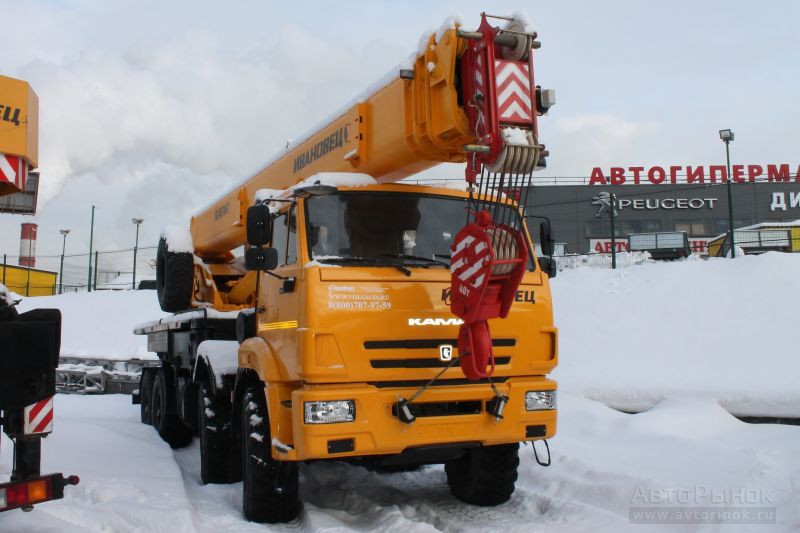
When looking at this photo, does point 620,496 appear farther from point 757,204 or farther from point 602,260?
point 757,204

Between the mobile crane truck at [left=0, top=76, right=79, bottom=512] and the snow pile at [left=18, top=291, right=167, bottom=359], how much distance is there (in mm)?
18026

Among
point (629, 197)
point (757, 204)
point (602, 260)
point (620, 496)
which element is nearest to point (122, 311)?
point (602, 260)

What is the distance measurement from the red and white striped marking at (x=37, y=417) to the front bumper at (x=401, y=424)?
150 cm

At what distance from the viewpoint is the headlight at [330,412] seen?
15.3ft

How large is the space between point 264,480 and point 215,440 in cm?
152

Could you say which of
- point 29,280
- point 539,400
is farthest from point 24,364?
point 29,280

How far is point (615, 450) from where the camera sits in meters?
7.05

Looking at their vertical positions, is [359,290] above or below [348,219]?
below

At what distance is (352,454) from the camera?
4715mm

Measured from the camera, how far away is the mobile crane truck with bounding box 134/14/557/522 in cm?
Answer: 473

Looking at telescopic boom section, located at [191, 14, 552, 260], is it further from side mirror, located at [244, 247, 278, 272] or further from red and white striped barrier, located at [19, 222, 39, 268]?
red and white striped barrier, located at [19, 222, 39, 268]

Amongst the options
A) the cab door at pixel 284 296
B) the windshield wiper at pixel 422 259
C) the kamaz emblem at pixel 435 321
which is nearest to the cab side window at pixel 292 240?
the cab door at pixel 284 296

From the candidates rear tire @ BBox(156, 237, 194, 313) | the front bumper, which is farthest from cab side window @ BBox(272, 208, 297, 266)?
rear tire @ BBox(156, 237, 194, 313)

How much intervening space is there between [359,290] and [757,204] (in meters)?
54.8
